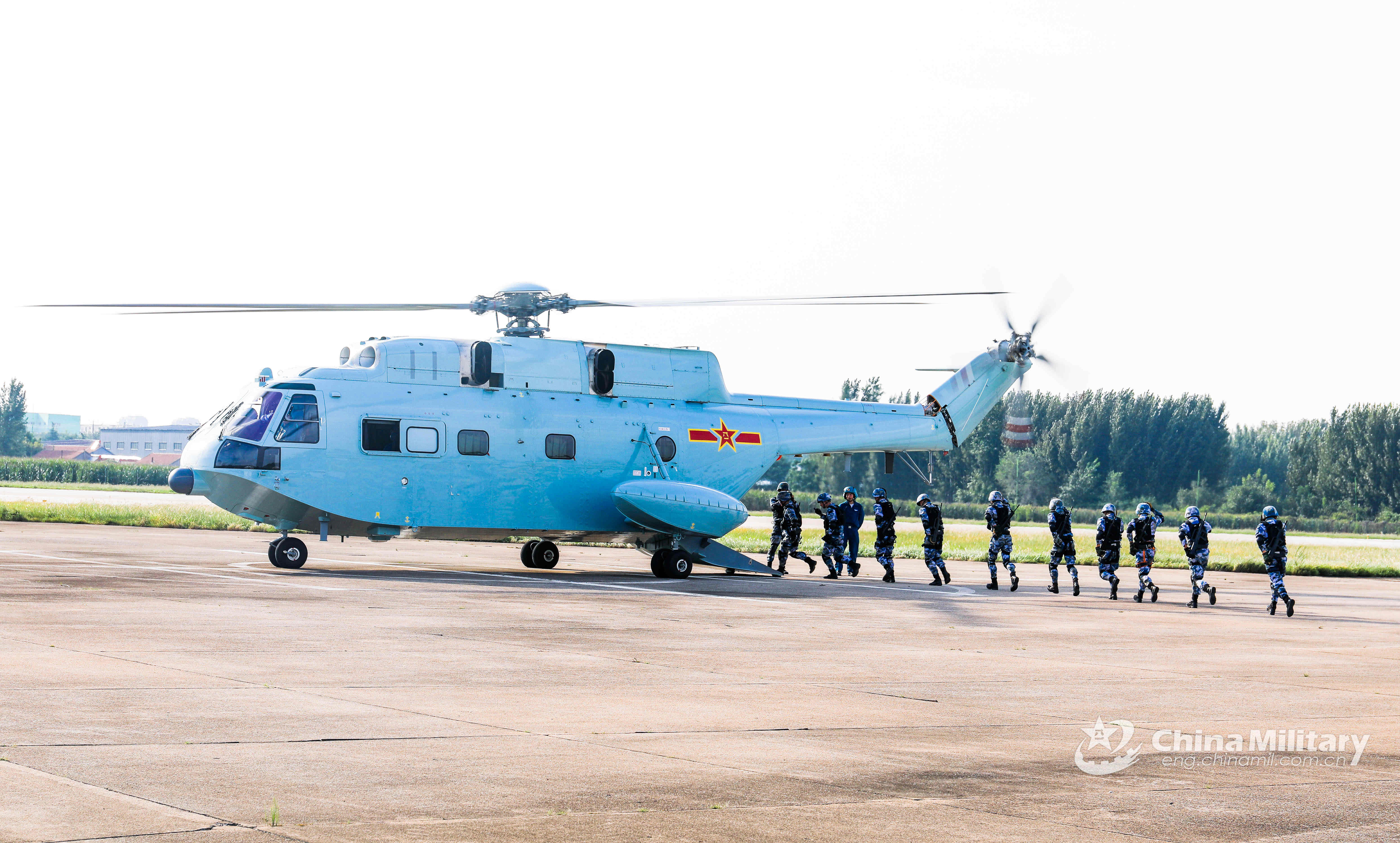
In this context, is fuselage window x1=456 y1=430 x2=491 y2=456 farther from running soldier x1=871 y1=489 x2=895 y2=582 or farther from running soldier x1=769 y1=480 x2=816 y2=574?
running soldier x1=871 y1=489 x2=895 y2=582

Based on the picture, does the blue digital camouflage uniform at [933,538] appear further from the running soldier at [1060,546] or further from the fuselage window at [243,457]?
the fuselage window at [243,457]

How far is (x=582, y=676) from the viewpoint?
11344mm

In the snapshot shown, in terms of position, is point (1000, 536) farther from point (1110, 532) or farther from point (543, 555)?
point (543, 555)

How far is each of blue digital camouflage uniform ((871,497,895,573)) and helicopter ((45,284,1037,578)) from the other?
7.88 feet

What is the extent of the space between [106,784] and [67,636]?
21.9 ft

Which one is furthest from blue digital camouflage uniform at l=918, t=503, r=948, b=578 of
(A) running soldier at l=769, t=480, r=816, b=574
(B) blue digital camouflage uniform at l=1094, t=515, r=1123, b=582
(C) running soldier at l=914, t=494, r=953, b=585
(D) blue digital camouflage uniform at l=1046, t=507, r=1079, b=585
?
(A) running soldier at l=769, t=480, r=816, b=574

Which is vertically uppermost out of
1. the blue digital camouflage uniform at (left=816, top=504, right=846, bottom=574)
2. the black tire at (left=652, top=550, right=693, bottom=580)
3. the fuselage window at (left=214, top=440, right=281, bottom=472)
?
the fuselage window at (left=214, top=440, right=281, bottom=472)

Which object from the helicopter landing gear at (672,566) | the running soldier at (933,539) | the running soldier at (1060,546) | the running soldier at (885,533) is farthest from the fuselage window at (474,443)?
the running soldier at (1060,546)

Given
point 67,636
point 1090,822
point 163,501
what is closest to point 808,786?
point 1090,822

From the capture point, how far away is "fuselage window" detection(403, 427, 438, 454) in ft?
77.5

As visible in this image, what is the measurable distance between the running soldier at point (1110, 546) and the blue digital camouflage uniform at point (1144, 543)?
444mm

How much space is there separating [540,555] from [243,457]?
644 cm

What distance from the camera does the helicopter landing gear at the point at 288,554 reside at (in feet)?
74.2

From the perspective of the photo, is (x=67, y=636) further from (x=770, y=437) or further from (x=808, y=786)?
(x=770, y=437)
